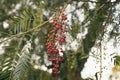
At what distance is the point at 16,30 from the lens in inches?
55.9

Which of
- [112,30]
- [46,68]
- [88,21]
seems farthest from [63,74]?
[112,30]

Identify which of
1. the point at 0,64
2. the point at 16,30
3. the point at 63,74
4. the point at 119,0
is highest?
the point at 119,0

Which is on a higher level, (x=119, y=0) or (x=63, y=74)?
(x=119, y=0)

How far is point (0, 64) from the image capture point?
122cm

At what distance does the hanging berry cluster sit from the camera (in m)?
1.32

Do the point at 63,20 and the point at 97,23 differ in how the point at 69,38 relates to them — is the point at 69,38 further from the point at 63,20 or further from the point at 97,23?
the point at 97,23

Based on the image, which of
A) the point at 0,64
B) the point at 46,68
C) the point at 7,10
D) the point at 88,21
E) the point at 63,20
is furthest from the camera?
the point at 7,10

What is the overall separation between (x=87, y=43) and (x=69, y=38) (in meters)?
0.55

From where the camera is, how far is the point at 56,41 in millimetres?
1356

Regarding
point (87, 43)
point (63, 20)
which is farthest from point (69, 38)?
point (87, 43)

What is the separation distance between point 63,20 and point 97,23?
43 centimetres

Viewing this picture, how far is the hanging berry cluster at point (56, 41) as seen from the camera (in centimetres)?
132

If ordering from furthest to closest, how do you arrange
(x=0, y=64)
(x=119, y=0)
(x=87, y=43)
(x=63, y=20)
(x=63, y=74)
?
(x=63, y=74)
(x=87, y=43)
(x=119, y=0)
(x=63, y=20)
(x=0, y=64)

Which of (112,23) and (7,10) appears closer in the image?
(112,23)
